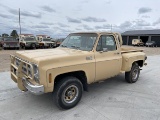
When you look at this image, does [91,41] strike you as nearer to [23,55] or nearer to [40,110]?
[23,55]

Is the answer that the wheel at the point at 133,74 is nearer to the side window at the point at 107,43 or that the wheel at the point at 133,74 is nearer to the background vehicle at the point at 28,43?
the side window at the point at 107,43

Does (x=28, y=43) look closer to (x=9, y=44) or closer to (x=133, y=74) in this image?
(x=9, y=44)

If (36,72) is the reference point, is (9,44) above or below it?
above

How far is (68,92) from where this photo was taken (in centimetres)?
420

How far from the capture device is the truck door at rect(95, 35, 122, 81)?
187 inches

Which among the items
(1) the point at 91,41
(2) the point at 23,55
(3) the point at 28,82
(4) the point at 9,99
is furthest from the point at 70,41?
(4) the point at 9,99

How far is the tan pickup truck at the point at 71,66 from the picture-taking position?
3.67 m

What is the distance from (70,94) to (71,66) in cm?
79

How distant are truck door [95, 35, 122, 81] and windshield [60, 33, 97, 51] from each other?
234mm

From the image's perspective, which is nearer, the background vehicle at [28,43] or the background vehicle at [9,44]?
the background vehicle at [9,44]

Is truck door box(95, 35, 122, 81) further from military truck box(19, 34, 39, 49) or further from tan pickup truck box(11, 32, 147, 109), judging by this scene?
military truck box(19, 34, 39, 49)

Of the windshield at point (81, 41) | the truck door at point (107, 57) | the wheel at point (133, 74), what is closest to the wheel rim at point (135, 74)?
the wheel at point (133, 74)

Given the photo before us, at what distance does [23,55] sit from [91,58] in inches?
72.7

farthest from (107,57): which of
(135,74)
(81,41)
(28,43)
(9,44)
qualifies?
(9,44)
